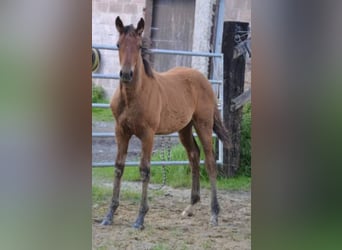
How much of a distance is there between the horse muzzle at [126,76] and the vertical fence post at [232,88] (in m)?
0.31

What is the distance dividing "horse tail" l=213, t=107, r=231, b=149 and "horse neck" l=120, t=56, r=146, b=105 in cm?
27

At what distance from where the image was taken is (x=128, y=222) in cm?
150

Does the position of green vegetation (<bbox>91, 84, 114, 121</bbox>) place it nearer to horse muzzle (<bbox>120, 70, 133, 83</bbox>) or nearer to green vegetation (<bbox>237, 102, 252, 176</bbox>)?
horse muzzle (<bbox>120, 70, 133, 83</bbox>)

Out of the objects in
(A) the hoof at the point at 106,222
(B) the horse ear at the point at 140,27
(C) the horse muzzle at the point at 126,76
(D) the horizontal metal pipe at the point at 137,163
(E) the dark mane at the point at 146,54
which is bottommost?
(A) the hoof at the point at 106,222

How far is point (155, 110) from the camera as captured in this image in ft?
5.00

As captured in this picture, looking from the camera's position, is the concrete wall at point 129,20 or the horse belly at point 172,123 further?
the horse belly at point 172,123

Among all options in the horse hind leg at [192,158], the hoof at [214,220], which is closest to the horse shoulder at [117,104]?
the horse hind leg at [192,158]

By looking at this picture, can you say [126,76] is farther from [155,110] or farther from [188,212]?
[188,212]

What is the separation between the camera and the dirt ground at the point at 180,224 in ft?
4.87

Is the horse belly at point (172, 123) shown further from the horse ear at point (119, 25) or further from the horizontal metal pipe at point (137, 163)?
the horse ear at point (119, 25)

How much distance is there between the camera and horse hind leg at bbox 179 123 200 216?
1.54m

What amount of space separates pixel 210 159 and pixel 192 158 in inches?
2.4
